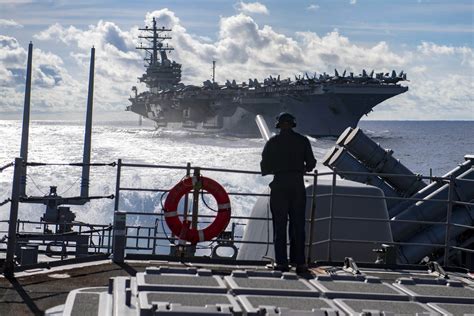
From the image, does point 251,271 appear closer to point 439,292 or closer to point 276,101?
point 439,292

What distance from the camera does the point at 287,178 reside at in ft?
27.3

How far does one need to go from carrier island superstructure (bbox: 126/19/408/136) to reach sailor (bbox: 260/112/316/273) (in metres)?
80.3

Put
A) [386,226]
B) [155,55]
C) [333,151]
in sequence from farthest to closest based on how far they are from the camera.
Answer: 1. [155,55]
2. [333,151]
3. [386,226]

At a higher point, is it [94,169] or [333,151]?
[333,151]

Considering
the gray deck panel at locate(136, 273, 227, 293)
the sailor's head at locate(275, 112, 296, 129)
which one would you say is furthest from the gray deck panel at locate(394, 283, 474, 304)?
the sailor's head at locate(275, 112, 296, 129)

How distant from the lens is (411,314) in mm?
4898

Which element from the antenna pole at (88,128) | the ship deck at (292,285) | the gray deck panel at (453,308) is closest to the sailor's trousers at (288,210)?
the ship deck at (292,285)

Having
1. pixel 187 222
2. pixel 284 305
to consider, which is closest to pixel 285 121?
pixel 187 222

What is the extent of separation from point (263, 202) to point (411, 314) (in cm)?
721

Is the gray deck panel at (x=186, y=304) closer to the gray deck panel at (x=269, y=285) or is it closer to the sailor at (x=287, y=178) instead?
the gray deck panel at (x=269, y=285)

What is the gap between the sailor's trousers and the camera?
8328 mm

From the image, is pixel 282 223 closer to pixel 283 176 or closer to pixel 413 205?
pixel 283 176

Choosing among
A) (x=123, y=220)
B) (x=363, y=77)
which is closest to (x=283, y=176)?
(x=123, y=220)

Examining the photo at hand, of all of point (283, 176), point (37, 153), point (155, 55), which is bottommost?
point (37, 153)
